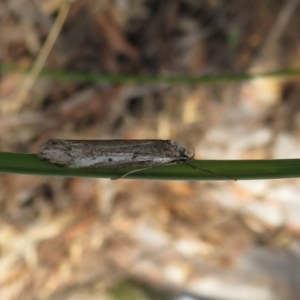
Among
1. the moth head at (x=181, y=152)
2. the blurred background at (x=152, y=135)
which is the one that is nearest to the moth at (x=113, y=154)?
the moth head at (x=181, y=152)

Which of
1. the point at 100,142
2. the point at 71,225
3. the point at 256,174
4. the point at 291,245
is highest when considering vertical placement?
the point at 291,245

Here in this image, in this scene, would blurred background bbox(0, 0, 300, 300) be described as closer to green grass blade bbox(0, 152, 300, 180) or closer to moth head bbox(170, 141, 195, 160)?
moth head bbox(170, 141, 195, 160)

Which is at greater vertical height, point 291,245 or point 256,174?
point 291,245

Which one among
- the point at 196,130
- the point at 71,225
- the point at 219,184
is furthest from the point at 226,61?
the point at 71,225

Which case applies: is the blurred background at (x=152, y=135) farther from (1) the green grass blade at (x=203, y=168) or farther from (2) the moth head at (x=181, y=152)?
(1) the green grass blade at (x=203, y=168)

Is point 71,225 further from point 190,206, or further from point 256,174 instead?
point 256,174

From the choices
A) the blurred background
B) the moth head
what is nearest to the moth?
the moth head
